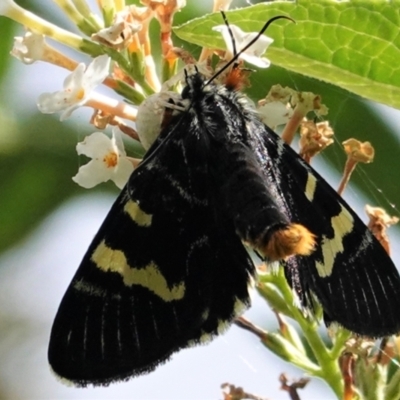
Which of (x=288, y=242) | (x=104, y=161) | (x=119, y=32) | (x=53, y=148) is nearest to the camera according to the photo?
(x=288, y=242)

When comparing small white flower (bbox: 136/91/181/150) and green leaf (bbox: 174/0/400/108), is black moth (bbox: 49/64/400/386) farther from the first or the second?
green leaf (bbox: 174/0/400/108)

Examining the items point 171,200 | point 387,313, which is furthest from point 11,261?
point 387,313

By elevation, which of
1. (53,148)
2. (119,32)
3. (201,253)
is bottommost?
(53,148)

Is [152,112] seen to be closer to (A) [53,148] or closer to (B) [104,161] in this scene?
(B) [104,161]

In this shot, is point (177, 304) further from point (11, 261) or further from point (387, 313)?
point (11, 261)

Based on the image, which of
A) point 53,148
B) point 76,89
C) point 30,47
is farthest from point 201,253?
point 53,148

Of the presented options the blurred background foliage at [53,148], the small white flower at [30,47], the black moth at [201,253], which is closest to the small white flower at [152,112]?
the black moth at [201,253]
